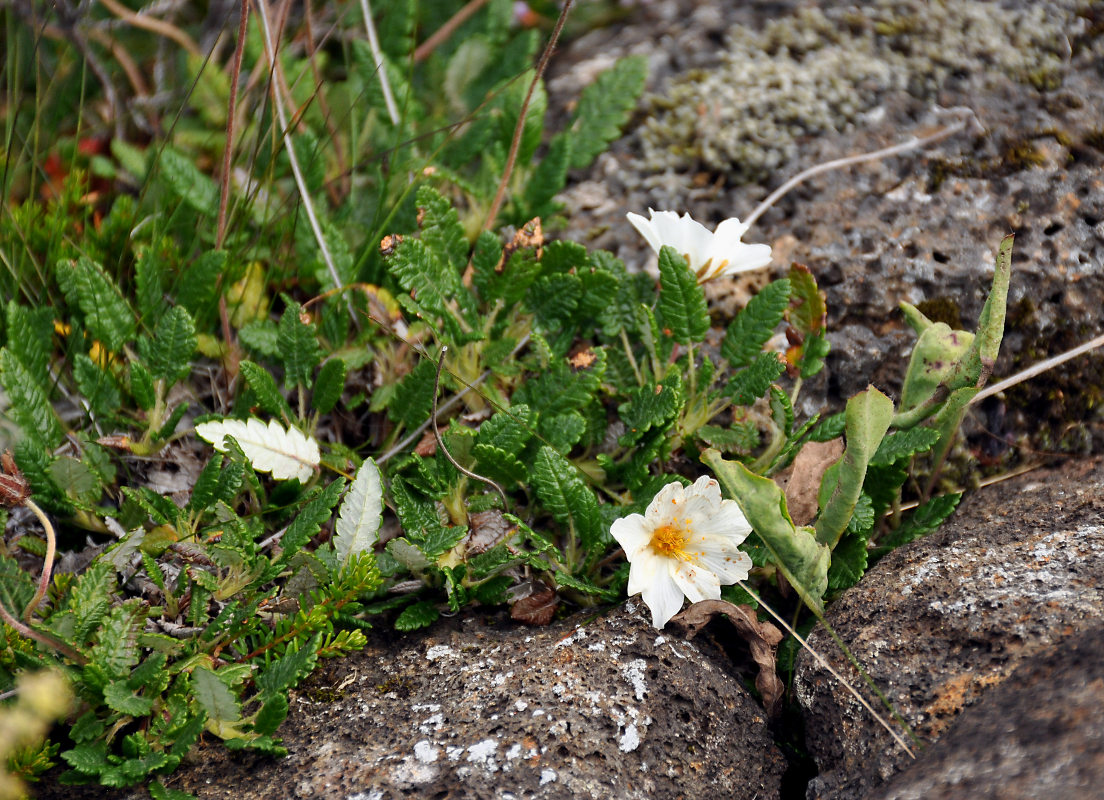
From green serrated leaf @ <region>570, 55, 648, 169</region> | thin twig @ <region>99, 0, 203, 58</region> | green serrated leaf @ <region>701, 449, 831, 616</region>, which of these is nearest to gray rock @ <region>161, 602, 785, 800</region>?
green serrated leaf @ <region>701, 449, 831, 616</region>

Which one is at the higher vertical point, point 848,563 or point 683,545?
point 683,545

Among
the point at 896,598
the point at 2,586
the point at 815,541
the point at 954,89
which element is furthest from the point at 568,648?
the point at 954,89

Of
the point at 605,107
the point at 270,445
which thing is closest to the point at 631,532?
the point at 270,445

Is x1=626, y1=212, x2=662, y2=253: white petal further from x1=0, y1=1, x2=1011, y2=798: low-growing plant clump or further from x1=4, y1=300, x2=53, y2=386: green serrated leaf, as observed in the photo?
x1=4, y1=300, x2=53, y2=386: green serrated leaf

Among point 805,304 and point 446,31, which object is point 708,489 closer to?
point 805,304

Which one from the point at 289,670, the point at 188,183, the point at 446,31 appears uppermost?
the point at 446,31

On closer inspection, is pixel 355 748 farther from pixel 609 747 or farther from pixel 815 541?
pixel 815 541
